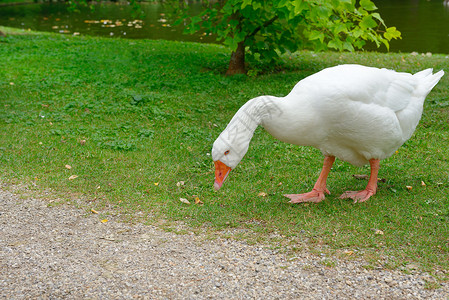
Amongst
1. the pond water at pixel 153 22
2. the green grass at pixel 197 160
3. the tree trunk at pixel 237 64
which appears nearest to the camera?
the green grass at pixel 197 160

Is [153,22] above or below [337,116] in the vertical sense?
below

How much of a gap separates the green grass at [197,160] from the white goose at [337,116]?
73cm

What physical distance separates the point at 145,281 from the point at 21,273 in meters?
1.05

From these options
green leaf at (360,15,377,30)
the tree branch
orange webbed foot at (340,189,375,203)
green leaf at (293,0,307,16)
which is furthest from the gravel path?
the tree branch

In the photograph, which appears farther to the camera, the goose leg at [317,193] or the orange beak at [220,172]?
the goose leg at [317,193]

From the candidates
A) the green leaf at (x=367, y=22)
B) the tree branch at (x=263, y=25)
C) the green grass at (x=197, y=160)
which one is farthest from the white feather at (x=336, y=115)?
the tree branch at (x=263, y=25)

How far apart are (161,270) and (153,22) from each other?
20012 millimetres

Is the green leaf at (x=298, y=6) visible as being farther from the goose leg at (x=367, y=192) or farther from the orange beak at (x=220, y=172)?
the orange beak at (x=220, y=172)

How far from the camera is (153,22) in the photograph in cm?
2231

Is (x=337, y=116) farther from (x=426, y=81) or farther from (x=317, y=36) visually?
(x=317, y=36)

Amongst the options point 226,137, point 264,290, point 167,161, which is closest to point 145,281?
point 264,290

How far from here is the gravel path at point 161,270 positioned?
356cm

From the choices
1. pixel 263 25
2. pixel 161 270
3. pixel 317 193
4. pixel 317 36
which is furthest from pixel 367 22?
pixel 161 270

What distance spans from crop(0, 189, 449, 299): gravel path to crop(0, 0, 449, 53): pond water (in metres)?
11.3
